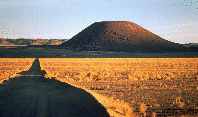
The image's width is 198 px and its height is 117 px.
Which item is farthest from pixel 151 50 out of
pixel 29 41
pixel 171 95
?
pixel 29 41

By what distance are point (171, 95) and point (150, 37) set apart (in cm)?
11570

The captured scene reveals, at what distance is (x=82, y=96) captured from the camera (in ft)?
36.9

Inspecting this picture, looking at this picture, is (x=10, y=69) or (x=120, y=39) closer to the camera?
(x=10, y=69)

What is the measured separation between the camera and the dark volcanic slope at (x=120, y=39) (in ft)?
369

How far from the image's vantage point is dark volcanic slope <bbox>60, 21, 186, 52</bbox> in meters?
113

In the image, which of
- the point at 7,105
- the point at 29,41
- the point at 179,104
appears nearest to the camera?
the point at 7,105

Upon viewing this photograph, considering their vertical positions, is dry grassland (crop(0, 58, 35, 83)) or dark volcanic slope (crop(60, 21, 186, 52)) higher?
dark volcanic slope (crop(60, 21, 186, 52))

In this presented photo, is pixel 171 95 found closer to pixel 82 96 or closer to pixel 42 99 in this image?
pixel 82 96

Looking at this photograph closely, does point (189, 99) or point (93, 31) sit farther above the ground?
point (93, 31)

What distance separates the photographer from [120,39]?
120 meters

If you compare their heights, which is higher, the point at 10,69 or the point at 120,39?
the point at 120,39

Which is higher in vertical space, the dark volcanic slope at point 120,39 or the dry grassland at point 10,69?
the dark volcanic slope at point 120,39

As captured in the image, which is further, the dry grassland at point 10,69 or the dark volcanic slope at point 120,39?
the dark volcanic slope at point 120,39

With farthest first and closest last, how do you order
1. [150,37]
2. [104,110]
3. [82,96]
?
1. [150,37]
2. [82,96]
3. [104,110]
